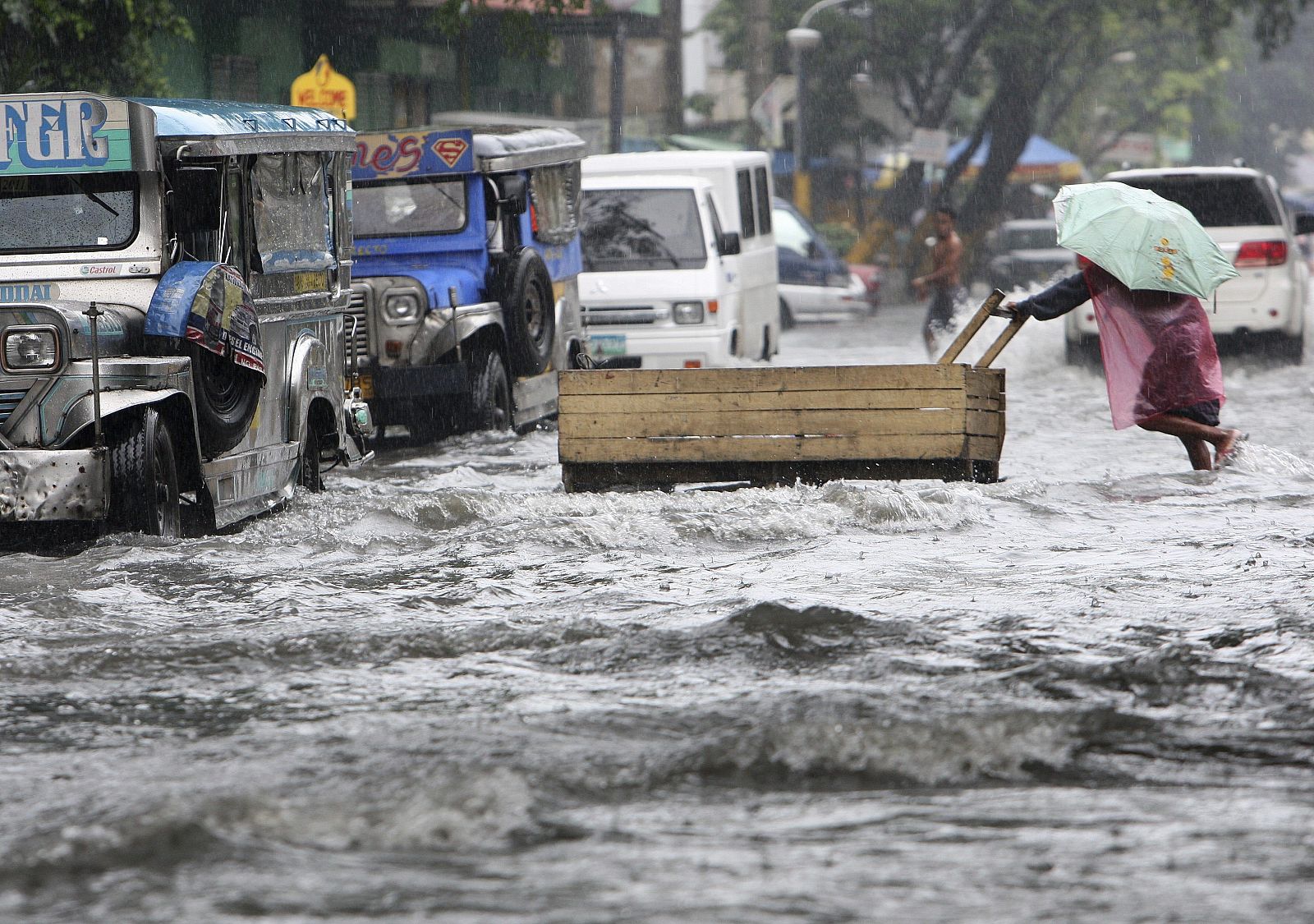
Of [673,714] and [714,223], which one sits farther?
[714,223]

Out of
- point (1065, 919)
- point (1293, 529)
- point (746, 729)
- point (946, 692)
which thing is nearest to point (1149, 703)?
point (946, 692)

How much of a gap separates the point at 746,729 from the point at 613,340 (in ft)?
38.5

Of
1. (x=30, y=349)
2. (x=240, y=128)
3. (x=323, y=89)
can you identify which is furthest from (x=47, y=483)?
(x=323, y=89)

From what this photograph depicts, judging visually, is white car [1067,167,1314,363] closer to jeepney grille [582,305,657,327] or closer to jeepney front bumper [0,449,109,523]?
jeepney grille [582,305,657,327]

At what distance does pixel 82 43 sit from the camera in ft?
51.0

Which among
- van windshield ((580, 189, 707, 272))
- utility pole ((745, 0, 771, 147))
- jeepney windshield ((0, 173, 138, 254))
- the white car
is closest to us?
jeepney windshield ((0, 173, 138, 254))

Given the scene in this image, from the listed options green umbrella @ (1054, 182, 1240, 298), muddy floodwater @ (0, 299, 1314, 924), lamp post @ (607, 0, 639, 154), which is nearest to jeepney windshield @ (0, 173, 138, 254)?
muddy floodwater @ (0, 299, 1314, 924)

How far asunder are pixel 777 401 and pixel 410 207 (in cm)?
507

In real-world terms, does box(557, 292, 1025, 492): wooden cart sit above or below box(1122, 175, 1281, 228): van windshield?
below

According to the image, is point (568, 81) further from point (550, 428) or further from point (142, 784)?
point (142, 784)

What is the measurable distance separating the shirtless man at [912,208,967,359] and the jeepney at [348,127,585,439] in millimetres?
5209

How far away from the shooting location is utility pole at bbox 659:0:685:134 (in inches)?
1638

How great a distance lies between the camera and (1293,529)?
8.80m

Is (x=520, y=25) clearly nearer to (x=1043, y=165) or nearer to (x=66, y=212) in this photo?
(x=66, y=212)
